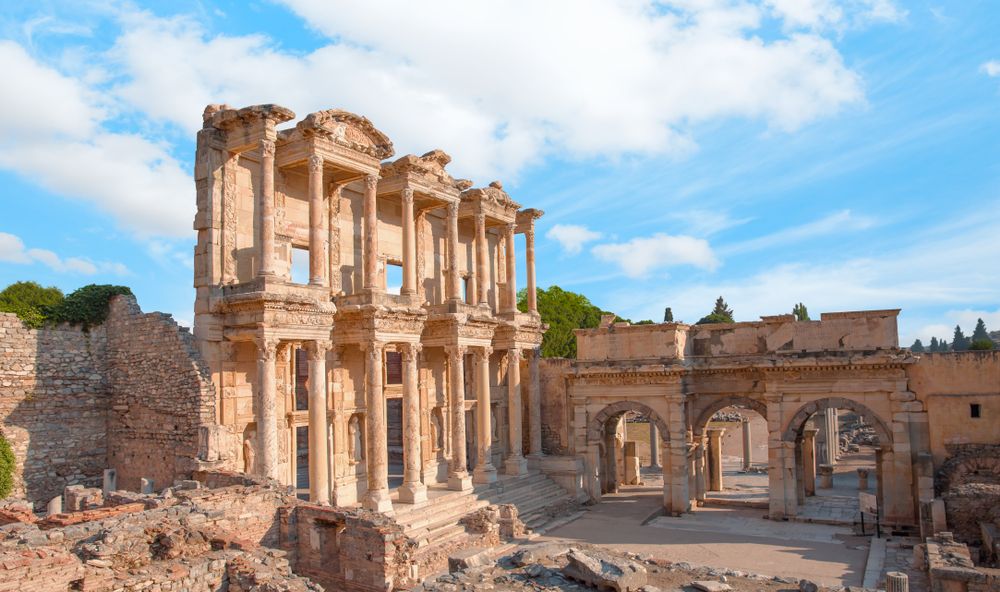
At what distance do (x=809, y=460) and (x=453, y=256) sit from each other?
16944 millimetres

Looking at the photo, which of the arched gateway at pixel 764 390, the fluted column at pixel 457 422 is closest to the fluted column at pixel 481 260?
the fluted column at pixel 457 422

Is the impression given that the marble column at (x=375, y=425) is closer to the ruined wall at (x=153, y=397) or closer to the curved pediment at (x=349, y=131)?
the ruined wall at (x=153, y=397)

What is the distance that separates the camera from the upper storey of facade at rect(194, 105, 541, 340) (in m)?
19.2

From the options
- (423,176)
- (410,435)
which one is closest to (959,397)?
(410,435)

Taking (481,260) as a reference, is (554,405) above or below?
below

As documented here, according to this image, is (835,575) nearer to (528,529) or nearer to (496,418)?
(528,529)

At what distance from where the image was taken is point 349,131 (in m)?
22.0

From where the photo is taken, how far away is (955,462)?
881 inches

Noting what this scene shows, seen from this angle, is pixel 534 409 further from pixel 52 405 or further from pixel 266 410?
pixel 52 405

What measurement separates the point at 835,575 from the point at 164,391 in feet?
59.3

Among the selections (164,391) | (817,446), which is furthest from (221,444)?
(817,446)

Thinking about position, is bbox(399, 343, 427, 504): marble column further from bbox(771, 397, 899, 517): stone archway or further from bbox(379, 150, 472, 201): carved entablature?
bbox(771, 397, 899, 517): stone archway

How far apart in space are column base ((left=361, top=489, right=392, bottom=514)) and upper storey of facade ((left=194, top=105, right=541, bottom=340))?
5.28 m

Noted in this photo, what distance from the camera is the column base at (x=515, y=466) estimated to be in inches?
1118
